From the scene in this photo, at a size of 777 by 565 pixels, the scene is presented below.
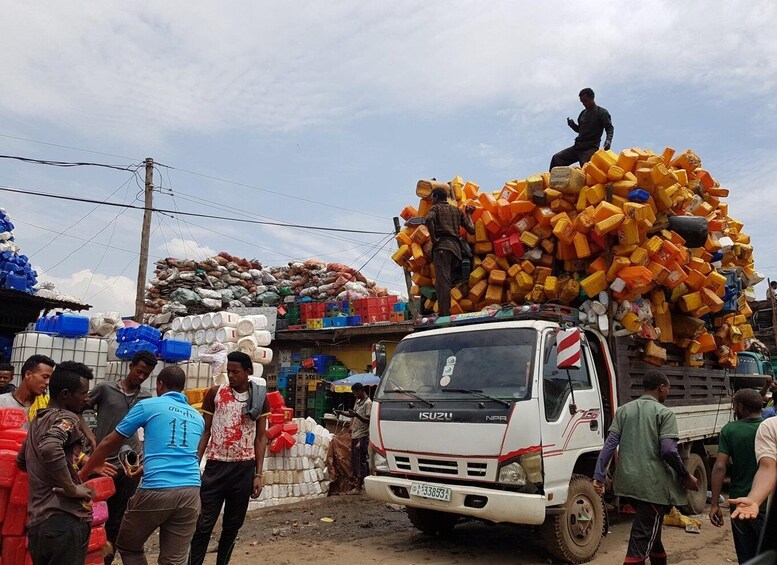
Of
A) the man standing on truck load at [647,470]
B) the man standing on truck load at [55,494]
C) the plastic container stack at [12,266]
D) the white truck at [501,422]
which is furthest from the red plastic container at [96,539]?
the plastic container stack at [12,266]

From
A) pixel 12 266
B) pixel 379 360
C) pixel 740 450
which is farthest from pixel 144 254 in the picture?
pixel 740 450

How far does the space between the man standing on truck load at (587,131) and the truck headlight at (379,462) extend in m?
4.96

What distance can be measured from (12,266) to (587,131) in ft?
34.0

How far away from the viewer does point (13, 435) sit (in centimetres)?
380

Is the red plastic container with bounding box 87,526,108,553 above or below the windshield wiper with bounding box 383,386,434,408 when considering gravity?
below

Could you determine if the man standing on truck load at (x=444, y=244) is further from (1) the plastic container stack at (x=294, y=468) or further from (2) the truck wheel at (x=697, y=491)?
(1) the plastic container stack at (x=294, y=468)

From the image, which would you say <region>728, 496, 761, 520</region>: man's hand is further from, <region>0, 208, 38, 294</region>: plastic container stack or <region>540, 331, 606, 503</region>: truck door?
<region>0, 208, 38, 294</region>: plastic container stack

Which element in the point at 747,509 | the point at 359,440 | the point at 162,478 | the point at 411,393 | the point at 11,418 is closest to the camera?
the point at 747,509

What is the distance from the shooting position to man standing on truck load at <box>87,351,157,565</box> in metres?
4.80

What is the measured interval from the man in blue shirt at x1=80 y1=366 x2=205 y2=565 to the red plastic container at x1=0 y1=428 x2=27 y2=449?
60cm

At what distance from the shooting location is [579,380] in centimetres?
589

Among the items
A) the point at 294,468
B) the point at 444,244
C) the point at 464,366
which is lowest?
the point at 294,468

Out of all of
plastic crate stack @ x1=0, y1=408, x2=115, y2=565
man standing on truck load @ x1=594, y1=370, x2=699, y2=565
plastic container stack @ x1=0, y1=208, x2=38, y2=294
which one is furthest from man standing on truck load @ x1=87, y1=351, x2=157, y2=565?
plastic container stack @ x1=0, y1=208, x2=38, y2=294

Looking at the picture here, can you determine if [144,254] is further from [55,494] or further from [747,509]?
[747,509]
